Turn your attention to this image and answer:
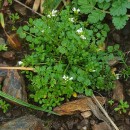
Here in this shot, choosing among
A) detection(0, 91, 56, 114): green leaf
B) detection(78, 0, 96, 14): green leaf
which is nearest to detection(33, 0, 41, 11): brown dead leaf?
detection(78, 0, 96, 14): green leaf

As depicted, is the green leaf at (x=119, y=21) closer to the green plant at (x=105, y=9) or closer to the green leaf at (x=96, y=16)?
the green plant at (x=105, y=9)

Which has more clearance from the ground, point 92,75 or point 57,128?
point 92,75

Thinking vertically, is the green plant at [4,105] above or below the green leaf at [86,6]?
below

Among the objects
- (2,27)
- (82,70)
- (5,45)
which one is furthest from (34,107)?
(2,27)

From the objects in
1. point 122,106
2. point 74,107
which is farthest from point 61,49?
point 122,106

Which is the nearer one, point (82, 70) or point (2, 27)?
point (82, 70)

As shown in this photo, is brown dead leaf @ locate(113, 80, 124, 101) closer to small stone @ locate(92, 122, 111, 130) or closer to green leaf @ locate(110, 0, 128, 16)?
small stone @ locate(92, 122, 111, 130)

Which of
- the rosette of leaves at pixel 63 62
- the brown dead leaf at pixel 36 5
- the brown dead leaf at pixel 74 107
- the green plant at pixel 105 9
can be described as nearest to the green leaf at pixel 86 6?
the green plant at pixel 105 9

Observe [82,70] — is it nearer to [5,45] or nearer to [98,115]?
[98,115]
